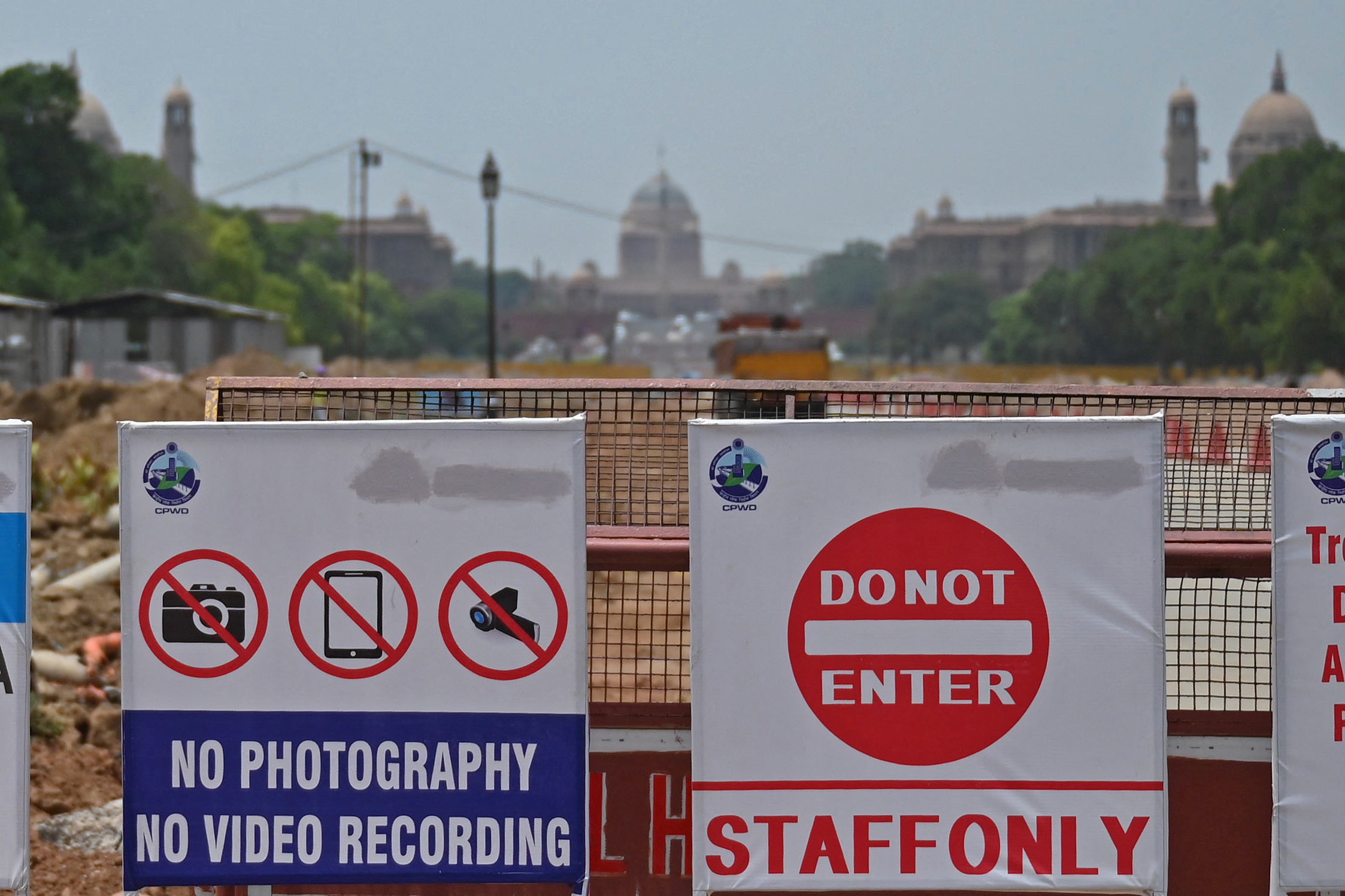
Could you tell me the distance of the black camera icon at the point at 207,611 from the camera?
4.60 metres

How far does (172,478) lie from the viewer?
4594 millimetres

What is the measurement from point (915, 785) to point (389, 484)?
1616 millimetres

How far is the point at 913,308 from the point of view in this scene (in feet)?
543

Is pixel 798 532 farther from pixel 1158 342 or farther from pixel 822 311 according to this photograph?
pixel 822 311

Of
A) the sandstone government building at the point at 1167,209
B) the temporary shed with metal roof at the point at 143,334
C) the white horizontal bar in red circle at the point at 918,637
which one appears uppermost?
the sandstone government building at the point at 1167,209

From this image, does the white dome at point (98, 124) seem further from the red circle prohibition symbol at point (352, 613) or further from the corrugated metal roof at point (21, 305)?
the red circle prohibition symbol at point (352, 613)

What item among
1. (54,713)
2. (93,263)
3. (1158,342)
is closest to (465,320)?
(1158,342)

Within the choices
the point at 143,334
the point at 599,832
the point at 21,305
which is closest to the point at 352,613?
the point at 599,832

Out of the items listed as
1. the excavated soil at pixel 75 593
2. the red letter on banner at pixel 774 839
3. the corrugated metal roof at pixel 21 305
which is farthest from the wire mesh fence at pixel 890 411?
the corrugated metal roof at pixel 21 305

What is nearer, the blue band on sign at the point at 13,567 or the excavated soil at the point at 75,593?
the blue band on sign at the point at 13,567

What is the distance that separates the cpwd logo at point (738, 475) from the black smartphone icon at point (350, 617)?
0.94 metres

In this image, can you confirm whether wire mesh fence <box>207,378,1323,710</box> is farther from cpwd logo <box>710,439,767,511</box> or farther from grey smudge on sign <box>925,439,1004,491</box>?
cpwd logo <box>710,439,767,511</box>

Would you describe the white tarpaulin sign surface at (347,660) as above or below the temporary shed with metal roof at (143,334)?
below

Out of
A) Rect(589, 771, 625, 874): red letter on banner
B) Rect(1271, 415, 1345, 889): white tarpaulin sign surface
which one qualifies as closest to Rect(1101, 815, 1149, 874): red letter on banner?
Rect(1271, 415, 1345, 889): white tarpaulin sign surface
